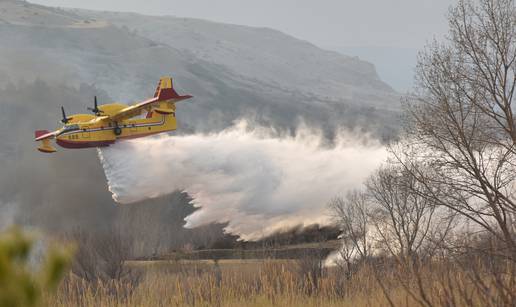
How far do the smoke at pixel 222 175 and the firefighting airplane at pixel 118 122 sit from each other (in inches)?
90.0

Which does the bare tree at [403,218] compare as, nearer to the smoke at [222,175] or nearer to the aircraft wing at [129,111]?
the smoke at [222,175]

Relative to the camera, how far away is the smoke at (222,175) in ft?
187

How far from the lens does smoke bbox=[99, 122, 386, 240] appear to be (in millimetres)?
56875

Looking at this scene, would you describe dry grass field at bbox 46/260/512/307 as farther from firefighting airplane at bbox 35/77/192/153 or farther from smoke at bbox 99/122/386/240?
smoke at bbox 99/122/386/240

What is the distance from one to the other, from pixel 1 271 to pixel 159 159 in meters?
57.9

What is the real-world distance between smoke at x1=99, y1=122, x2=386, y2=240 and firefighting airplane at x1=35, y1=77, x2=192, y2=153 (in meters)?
2.29

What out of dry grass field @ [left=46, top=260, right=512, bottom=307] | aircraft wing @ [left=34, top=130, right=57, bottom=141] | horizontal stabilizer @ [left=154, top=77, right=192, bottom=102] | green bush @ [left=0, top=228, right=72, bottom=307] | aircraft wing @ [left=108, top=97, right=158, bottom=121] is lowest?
dry grass field @ [left=46, top=260, right=512, bottom=307]

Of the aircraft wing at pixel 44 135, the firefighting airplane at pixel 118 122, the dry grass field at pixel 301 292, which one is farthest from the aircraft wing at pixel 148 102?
the dry grass field at pixel 301 292

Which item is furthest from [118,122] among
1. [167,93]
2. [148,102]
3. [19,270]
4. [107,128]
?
[19,270]

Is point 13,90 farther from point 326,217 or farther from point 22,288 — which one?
point 22,288

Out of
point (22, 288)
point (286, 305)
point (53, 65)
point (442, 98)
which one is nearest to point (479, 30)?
point (442, 98)

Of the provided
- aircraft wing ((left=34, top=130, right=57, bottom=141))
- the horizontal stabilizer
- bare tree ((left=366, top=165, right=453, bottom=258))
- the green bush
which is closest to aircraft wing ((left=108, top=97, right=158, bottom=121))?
the horizontal stabilizer

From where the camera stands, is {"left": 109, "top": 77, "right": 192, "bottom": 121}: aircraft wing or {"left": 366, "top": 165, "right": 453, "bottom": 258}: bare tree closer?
{"left": 366, "top": 165, "right": 453, "bottom": 258}: bare tree

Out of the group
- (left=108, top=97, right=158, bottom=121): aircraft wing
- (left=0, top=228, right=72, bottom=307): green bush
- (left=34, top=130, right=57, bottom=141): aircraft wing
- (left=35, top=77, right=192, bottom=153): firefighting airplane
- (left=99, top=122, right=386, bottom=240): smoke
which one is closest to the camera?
(left=0, top=228, right=72, bottom=307): green bush
